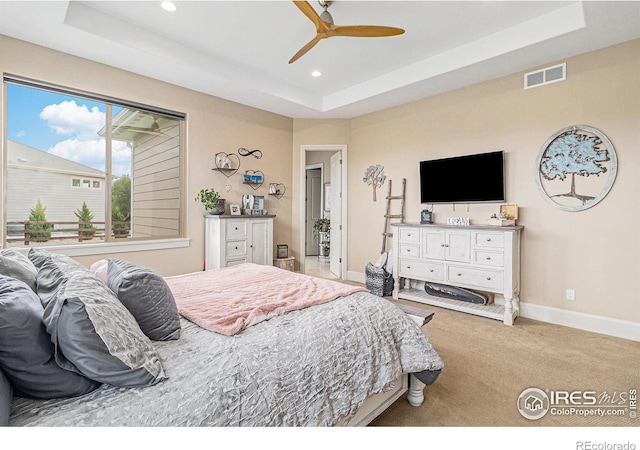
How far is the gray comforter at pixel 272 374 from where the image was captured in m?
0.94

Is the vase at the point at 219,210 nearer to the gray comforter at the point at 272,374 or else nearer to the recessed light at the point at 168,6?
the recessed light at the point at 168,6

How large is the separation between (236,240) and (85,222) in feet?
5.30

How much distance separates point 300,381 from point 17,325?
925mm

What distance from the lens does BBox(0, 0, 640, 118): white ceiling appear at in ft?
8.79

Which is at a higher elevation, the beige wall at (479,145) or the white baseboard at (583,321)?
the beige wall at (479,145)

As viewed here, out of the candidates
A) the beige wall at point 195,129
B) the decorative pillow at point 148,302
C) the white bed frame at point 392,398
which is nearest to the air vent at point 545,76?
the white bed frame at point 392,398

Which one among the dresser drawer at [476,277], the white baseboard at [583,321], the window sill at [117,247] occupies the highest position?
the window sill at [117,247]

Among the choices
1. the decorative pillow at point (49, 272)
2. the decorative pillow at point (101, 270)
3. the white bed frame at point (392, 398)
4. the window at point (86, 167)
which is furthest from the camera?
the window at point (86, 167)

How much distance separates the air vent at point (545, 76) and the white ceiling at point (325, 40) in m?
0.07

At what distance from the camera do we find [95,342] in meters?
0.98

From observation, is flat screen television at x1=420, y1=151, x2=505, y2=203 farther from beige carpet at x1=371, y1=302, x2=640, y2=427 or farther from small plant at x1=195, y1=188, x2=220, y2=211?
small plant at x1=195, y1=188, x2=220, y2=211

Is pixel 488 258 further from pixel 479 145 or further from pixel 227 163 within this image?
pixel 227 163

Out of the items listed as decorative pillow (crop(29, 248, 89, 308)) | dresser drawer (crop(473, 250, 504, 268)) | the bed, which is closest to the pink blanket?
the bed

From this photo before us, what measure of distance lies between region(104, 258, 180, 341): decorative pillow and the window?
2498 millimetres
